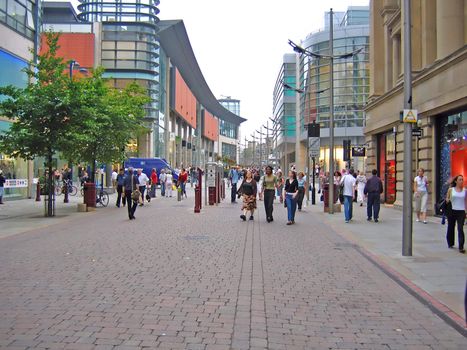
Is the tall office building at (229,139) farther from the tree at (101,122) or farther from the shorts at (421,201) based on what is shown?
the shorts at (421,201)

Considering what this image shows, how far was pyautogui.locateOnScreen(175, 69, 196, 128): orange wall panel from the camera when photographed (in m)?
70.8

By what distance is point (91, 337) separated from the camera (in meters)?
4.85

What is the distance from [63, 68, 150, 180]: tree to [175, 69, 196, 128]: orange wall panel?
149 feet

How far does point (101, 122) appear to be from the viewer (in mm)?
20516

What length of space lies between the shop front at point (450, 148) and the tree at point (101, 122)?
39.5 ft

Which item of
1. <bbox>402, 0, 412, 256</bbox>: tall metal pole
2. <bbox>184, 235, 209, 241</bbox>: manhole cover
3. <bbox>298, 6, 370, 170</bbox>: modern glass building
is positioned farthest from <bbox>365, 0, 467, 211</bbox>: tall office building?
<bbox>298, 6, 370, 170</bbox>: modern glass building

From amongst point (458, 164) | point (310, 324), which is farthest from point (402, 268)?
point (458, 164)

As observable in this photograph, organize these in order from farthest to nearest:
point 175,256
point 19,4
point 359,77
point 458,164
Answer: point 359,77
point 19,4
point 458,164
point 175,256

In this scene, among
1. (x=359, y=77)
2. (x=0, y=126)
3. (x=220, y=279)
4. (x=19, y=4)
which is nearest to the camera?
(x=220, y=279)

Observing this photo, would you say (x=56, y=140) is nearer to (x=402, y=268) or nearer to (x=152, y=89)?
(x=402, y=268)

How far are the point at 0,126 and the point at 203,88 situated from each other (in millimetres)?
69001

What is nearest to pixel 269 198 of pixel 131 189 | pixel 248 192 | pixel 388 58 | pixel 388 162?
pixel 248 192

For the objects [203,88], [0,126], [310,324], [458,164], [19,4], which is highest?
[203,88]

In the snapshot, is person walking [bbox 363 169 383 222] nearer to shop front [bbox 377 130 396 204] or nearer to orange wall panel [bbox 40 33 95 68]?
shop front [bbox 377 130 396 204]
